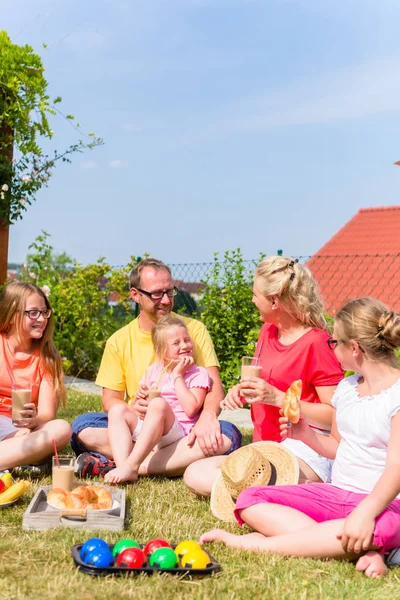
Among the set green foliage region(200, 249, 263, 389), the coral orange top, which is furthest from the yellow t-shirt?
green foliage region(200, 249, 263, 389)

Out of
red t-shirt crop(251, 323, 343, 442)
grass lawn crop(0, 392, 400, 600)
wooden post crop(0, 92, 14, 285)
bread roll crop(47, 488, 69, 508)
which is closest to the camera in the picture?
grass lawn crop(0, 392, 400, 600)

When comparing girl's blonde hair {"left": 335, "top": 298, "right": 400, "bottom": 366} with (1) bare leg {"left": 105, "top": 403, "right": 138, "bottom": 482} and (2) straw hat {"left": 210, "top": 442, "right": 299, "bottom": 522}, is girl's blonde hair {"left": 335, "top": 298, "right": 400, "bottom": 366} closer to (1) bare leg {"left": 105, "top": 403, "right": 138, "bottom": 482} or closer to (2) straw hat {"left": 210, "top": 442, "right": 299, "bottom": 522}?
(2) straw hat {"left": 210, "top": 442, "right": 299, "bottom": 522}

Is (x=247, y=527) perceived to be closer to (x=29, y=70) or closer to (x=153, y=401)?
(x=153, y=401)

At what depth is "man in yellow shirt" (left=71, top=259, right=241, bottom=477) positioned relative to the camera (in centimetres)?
461

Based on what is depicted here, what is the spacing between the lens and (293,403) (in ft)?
11.6

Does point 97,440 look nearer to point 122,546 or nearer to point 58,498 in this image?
point 58,498

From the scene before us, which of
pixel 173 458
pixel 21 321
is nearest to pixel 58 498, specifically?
pixel 173 458

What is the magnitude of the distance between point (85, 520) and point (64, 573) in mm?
676

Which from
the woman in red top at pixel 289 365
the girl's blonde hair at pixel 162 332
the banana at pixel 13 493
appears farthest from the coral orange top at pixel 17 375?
the woman in red top at pixel 289 365

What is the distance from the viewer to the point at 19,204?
840 cm

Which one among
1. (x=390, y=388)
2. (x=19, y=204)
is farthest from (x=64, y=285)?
(x=390, y=388)

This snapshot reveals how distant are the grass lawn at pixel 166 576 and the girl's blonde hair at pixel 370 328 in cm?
92

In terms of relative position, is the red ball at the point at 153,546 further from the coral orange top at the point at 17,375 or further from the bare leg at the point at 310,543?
the coral orange top at the point at 17,375

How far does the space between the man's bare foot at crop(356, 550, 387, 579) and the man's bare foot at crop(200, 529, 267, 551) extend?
411 millimetres
